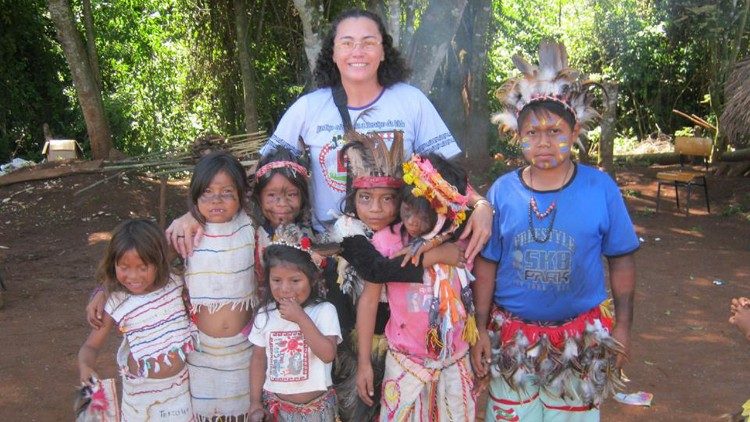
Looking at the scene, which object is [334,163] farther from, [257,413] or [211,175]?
[257,413]

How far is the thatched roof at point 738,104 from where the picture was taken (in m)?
9.34

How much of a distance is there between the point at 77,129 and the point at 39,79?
4.11 feet

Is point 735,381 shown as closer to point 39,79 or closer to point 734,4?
point 734,4

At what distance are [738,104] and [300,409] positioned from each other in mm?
8686

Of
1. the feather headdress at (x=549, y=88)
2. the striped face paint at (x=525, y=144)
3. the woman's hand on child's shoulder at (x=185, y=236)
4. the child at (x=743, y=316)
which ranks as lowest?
the child at (x=743, y=316)

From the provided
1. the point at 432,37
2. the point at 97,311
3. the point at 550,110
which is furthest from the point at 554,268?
the point at 432,37

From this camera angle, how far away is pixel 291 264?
107 inches

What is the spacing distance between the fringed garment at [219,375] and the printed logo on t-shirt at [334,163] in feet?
2.40

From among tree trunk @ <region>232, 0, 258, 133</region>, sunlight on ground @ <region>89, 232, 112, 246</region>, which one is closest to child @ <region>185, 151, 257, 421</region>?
sunlight on ground @ <region>89, 232, 112, 246</region>

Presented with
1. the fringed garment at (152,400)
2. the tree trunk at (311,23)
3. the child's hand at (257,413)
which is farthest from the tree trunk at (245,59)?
the child's hand at (257,413)

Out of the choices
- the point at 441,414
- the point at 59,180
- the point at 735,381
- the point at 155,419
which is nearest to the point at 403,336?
the point at 441,414

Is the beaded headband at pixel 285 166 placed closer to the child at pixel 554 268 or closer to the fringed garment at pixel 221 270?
the fringed garment at pixel 221 270

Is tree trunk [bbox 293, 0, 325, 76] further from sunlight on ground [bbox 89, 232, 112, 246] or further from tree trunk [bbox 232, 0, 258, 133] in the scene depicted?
tree trunk [bbox 232, 0, 258, 133]

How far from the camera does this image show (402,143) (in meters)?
2.72
